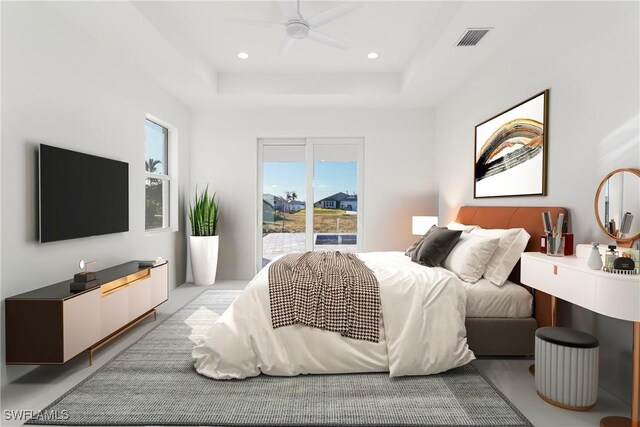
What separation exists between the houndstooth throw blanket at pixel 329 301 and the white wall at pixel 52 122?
64.3 inches

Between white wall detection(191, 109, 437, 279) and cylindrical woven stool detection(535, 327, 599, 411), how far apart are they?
3.36 metres

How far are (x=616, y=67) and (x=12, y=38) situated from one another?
3705 mm

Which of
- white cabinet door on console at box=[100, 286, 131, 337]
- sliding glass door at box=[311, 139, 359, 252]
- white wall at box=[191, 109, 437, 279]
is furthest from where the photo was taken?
sliding glass door at box=[311, 139, 359, 252]

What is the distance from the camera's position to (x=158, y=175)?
454 cm

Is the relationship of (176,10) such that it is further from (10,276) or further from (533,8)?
(533,8)

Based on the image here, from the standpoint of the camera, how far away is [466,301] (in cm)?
256

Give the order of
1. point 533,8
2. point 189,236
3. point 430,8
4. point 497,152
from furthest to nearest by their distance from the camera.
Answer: point 189,236, point 497,152, point 430,8, point 533,8

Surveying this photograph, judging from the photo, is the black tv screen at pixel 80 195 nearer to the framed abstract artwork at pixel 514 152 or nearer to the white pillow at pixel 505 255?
the white pillow at pixel 505 255

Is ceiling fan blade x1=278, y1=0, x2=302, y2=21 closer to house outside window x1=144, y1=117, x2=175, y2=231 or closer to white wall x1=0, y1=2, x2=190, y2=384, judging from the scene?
white wall x1=0, y1=2, x2=190, y2=384

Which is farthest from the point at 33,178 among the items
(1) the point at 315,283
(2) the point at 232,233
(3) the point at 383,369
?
(2) the point at 232,233

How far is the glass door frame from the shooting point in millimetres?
5414

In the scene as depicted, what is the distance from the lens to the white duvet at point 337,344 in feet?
7.54

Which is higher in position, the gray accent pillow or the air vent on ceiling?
the air vent on ceiling

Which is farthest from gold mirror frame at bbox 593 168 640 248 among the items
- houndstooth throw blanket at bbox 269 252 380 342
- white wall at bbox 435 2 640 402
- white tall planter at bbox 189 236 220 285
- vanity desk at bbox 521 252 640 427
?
white tall planter at bbox 189 236 220 285
